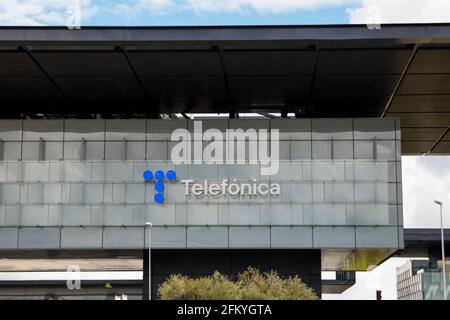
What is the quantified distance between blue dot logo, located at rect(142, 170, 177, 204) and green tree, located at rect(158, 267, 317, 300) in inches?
163

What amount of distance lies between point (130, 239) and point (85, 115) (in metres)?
8.25

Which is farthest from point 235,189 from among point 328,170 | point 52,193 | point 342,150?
point 52,193

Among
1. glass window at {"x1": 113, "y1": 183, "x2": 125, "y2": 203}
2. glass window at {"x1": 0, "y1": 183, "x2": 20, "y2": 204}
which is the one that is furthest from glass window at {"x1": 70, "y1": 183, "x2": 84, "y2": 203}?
glass window at {"x1": 0, "y1": 183, "x2": 20, "y2": 204}

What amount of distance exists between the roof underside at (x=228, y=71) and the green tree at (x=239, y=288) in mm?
9099

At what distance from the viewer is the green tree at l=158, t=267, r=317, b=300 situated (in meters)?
37.4

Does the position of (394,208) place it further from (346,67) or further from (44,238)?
(44,238)

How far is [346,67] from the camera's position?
36.4 meters

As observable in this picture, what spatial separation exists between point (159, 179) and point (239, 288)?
22.9 ft

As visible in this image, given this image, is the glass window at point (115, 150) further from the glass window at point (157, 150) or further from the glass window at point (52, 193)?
the glass window at point (52, 193)

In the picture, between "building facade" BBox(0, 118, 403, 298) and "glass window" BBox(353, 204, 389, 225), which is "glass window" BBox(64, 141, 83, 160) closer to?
"building facade" BBox(0, 118, 403, 298)

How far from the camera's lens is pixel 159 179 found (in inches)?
1618

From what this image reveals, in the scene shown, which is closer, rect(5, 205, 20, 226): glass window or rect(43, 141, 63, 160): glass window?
rect(5, 205, 20, 226): glass window

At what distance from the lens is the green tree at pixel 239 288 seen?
123 ft

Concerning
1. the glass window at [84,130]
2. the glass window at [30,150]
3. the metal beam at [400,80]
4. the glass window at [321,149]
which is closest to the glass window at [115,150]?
the glass window at [84,130]
